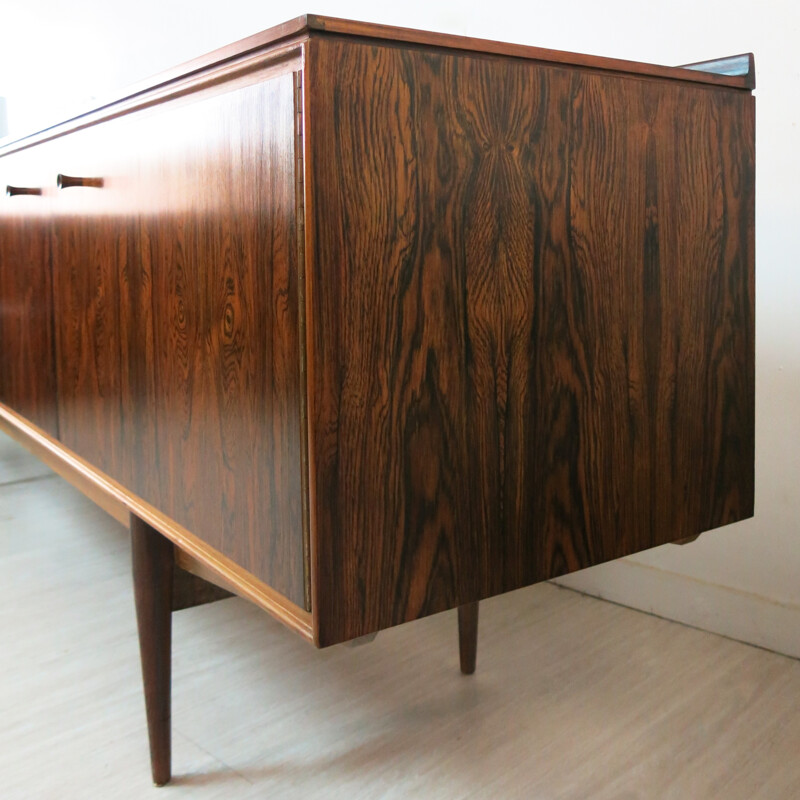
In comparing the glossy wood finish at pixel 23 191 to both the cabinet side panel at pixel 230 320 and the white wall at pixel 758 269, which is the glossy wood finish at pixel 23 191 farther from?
the cabinet side panel at pixel 230 320

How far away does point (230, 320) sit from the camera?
73 cm

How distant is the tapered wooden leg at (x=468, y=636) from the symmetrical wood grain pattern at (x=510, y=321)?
1.83 feet

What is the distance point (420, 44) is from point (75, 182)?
0.56 m

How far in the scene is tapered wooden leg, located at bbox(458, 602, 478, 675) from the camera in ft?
4.44

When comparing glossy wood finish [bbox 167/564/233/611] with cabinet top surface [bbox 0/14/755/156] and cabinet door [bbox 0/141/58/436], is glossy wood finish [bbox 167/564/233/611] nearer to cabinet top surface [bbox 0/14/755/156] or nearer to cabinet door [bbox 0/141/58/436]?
cabinet door [bbox 0/141/58/436]

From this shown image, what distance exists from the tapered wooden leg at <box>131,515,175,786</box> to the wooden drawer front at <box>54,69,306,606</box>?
0.09 meters

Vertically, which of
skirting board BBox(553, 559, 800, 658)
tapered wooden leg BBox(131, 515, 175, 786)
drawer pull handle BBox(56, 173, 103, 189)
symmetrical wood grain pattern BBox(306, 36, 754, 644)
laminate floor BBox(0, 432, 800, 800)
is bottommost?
laminate floor BBox(0, 432, 800, 800)

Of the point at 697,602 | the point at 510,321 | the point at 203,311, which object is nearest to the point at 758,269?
the point at 697,602

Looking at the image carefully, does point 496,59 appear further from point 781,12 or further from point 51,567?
point 51,567

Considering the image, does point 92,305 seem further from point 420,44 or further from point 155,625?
point 420,44

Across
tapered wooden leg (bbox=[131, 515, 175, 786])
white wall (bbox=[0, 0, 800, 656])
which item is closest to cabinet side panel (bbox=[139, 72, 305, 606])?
tapered wooden leg (bbox=[131, 515, 175, 786])

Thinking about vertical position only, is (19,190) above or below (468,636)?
above

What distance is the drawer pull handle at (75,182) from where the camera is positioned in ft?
3.22

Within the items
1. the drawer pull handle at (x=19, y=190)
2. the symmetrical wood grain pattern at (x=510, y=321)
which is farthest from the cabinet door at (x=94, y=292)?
the symmetrical wood grain pattern at (x=510, y=321)
